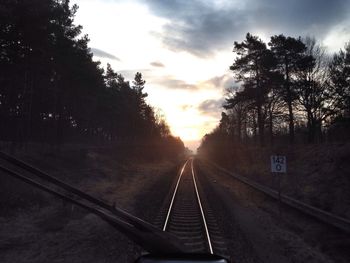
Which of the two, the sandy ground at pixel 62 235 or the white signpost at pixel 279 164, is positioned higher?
the white signpost at pixel 279 164

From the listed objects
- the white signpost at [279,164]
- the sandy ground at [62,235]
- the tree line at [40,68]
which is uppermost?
the tree line at [40,68]

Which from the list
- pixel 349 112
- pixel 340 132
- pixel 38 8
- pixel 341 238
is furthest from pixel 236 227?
pixel 340 132

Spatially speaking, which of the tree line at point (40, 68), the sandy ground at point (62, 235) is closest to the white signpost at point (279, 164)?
Answer: the sandy ground at point (62, 235)

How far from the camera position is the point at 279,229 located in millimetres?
12945

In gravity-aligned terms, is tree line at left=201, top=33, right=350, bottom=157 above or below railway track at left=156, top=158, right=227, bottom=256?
above

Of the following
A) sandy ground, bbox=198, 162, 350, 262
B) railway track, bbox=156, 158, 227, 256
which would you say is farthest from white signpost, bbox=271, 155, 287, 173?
railway track, bbox=156, 158, 227, 256

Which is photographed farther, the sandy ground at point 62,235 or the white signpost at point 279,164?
the white signpost at point 279,164

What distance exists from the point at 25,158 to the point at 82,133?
55859 mm

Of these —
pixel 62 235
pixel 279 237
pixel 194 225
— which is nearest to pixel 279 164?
pixel 279 237

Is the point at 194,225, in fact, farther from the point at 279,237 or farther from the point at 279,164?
the point at 279,164

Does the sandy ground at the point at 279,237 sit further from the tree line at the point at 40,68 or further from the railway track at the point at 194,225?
the tree line at the point at 40,68

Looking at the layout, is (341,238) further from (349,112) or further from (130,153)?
(130,153)

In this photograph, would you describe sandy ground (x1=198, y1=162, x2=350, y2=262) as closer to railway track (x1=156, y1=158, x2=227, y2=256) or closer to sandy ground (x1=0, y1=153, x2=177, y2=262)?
railway track (x1=156, y1=158, x2=227, y2=256)

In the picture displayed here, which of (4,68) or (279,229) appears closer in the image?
(279,229)
